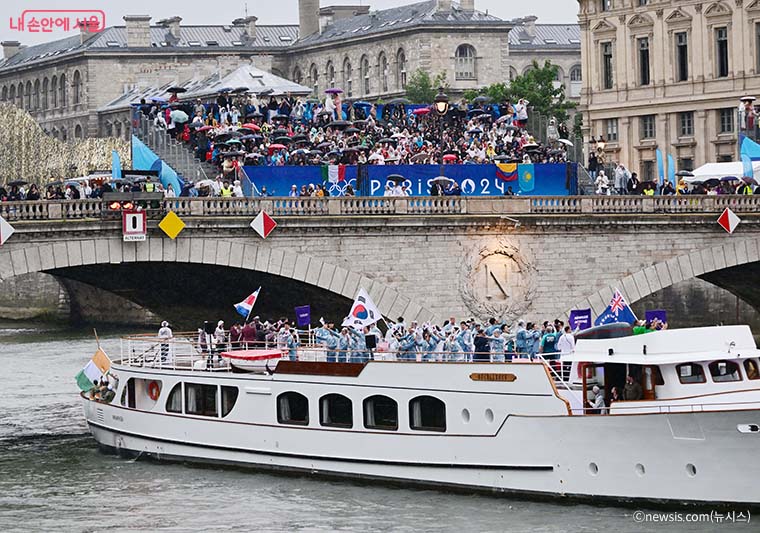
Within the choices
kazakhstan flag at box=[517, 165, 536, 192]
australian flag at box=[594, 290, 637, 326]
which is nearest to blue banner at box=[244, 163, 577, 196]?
kazakhstan flag at box=[517, 165, 536, 192]

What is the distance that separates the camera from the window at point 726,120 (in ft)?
327

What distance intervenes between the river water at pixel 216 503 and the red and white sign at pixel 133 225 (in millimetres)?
6409

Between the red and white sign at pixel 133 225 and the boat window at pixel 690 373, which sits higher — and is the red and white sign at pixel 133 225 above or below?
above

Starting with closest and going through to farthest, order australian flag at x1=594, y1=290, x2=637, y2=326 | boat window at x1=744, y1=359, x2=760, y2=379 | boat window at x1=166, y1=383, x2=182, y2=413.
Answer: boat window at x1=744, y1=359, x2=760, y2=379
australian flag at x1=594, y1=290, x2=637, y2=326
boat window at x1=166, y1=383, x2=182, y2=413

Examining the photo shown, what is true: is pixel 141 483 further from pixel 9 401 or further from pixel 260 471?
pixel 9 401

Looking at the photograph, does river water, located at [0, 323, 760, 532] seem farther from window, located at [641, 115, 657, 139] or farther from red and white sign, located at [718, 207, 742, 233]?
window, located at [641, 115, 657, 139]

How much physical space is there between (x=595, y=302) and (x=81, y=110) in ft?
327

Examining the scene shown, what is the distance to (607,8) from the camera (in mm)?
105250

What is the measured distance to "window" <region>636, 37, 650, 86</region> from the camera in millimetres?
103312

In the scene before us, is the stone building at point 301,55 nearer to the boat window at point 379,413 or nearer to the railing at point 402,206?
the railing at point 402,206

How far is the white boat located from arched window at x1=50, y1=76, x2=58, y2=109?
116 metres

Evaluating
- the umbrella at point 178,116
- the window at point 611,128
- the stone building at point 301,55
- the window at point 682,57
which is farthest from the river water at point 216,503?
the stone building at point 301,55

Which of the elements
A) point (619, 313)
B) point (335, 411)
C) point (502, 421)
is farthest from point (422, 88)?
point (502, 421)

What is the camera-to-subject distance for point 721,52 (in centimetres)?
10000
